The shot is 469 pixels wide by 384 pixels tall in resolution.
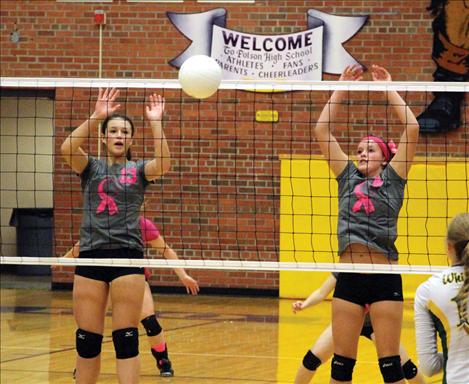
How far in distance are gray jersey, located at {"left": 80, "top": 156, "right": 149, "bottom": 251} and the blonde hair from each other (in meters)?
2.87

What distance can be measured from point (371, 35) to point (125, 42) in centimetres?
374

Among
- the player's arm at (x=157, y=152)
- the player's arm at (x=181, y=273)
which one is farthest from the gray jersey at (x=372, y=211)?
the player's arm at (x=181, y=273)

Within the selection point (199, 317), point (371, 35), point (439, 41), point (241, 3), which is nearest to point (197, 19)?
point (241, 3)

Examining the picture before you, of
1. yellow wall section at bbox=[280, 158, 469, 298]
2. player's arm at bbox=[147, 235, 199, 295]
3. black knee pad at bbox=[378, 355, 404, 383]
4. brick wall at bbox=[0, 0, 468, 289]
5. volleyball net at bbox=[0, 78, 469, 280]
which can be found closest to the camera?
black knee pad at bbox=[378, 355, 404, 383]

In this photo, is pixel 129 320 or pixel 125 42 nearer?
pixel 129 320

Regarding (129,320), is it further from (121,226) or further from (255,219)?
(255,219)

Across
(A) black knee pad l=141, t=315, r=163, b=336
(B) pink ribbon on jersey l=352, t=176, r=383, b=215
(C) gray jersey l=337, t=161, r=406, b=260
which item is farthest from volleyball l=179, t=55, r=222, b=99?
(A) black knee pad l=141, t=315, r=163, b=336

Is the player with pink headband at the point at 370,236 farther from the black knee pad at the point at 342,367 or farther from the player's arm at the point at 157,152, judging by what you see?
the player's arm at the point at 157,152

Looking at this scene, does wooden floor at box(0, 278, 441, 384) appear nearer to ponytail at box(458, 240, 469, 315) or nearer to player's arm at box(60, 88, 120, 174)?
player's arm at box(60, 88, 120, 174)

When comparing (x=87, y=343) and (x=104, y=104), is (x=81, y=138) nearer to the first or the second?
(x=104, y=104)

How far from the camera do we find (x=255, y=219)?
50.6 ft

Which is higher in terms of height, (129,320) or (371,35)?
(371,35)

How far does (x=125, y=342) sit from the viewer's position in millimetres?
6934

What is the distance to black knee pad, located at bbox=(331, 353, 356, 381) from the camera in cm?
666
